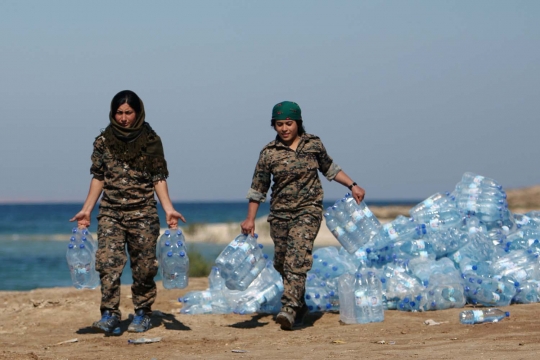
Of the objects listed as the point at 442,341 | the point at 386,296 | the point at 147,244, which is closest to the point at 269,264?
the point at 386,296

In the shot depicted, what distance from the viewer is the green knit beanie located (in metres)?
7.38

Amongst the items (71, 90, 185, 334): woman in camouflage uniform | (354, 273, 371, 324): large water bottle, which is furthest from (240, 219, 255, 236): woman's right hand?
(354, 273, 371, 324): large water bottle

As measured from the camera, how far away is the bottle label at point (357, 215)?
827cm

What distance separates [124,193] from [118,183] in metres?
0.10

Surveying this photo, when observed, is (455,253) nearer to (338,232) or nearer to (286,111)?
(338,232)

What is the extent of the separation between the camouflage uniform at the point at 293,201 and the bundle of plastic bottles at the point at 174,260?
0.81 m

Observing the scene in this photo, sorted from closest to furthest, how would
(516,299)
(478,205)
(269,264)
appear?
(516,299)
(269,264)
(478,205)

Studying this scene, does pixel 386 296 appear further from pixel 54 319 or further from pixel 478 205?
pixel 54 319

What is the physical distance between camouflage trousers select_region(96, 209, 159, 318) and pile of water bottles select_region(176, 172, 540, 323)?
2.65ft

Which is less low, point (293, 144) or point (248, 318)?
point (293, 144)

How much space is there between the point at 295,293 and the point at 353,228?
1219mm

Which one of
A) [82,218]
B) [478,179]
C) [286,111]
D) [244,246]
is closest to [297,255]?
[244,246]

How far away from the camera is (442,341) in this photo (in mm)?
6277

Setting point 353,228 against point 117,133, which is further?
point 353,228
